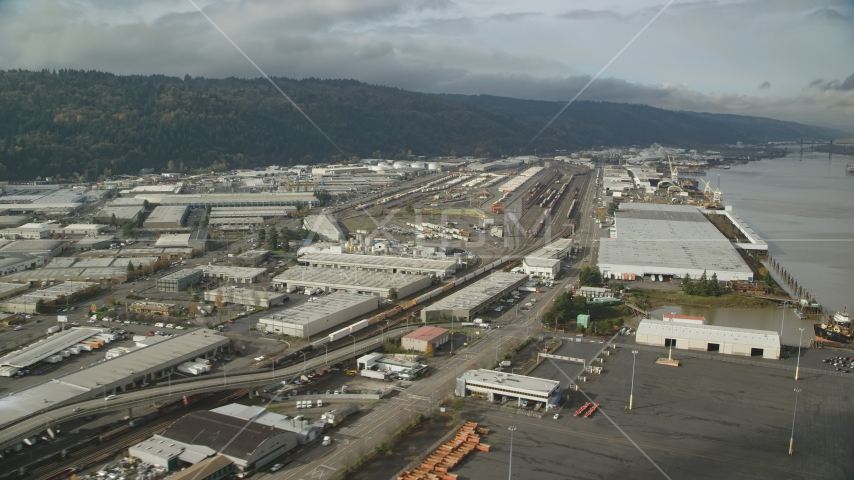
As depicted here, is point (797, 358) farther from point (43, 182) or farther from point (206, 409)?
point (43, 182)

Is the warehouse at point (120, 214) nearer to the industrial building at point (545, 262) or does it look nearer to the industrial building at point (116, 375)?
the industrial building at point (545, 262)

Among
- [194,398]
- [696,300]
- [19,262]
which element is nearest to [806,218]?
[696,300]

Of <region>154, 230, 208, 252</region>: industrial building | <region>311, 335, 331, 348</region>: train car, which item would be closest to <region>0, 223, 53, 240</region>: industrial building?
<region>154, 230, 208, 252</region>: industrial building

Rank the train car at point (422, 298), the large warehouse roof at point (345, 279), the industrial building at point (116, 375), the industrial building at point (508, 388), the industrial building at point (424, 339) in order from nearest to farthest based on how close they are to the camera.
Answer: the industrial building at point (116, 375) → the industrial building at point (508, 388) → the industrial building at point (424, 339) → the train car at point (422, 298) → the large warehouse roof at point (345, 279)

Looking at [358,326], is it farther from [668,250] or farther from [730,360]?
[668,250]


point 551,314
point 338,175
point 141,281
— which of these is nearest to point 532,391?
point 551,314

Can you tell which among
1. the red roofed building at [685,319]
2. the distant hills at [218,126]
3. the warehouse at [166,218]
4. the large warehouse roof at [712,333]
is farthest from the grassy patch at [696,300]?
the distant hills at [218,126]

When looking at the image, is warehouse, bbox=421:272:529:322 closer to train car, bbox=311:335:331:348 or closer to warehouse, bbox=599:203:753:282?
train car, bbox=311:335:331:348
